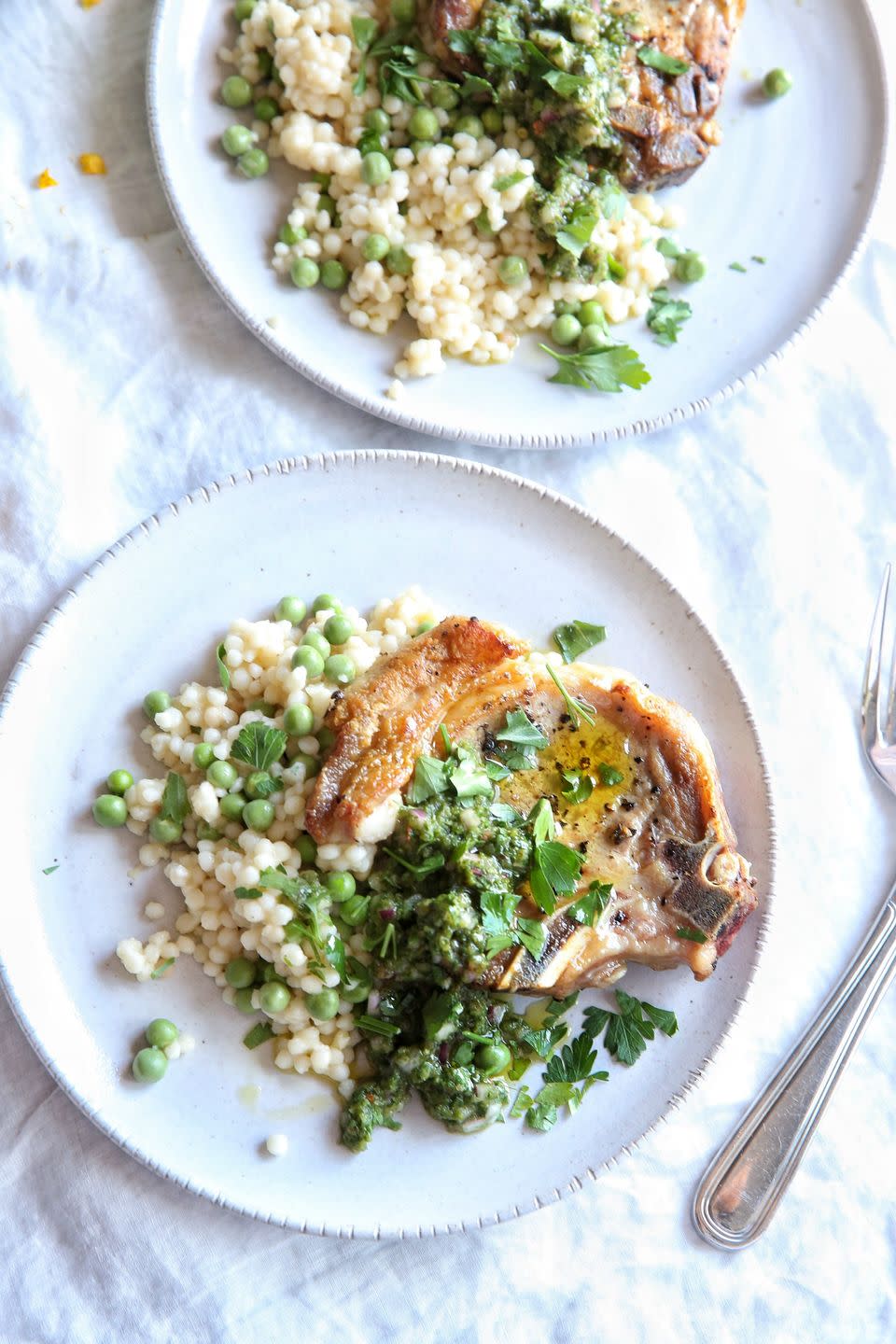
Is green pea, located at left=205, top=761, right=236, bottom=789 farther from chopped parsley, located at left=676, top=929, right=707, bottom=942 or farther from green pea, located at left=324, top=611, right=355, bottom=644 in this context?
chopped parsley, located at left=676, top=929, right=707, bottom=942

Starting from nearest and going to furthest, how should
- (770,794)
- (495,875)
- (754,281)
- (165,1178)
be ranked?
(495,875), (165,1178), (770,794), (754,281)

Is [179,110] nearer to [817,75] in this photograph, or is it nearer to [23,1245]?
[817,75]

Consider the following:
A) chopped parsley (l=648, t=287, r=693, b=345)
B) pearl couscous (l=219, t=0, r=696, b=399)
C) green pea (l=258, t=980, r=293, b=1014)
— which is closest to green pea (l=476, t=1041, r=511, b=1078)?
green pea (l=258, t=980, r=293, b=1014)

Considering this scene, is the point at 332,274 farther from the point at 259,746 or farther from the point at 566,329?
the point at 259,746

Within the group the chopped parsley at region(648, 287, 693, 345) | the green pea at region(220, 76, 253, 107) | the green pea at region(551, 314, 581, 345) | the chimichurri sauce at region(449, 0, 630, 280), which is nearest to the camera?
the chimichurri sauce at region(449, 0, 630, 280)

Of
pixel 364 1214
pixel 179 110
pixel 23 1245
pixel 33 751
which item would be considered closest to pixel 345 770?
pixel 33 751

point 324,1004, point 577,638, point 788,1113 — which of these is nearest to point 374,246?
point 577,638
